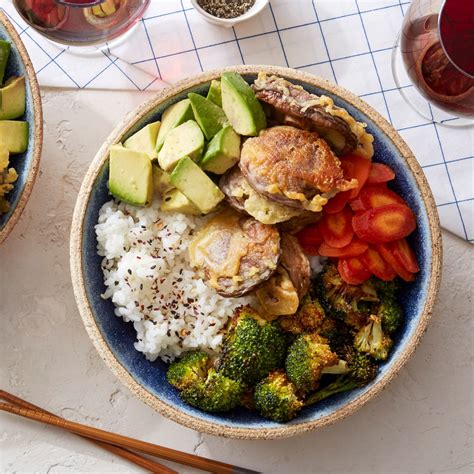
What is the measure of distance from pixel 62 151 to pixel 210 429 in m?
1.35

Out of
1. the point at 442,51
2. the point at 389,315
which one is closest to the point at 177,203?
the point at 389,315

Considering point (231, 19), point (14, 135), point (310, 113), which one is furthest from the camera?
point (231, 19)

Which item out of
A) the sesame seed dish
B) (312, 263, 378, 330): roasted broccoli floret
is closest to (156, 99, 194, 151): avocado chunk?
the sesame seed dish

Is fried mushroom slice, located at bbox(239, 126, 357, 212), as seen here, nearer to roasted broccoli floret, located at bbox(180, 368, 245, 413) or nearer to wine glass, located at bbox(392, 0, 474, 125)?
wine glass, located at bbox(392, 0, 474, 125)

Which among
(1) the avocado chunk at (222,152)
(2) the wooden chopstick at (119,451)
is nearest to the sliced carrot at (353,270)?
(1) the avocado chunk at (222,152)

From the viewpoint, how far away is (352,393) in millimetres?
2850

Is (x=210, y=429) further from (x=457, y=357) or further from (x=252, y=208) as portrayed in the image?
(x=457, y=357)

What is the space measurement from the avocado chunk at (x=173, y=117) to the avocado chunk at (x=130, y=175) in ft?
0.31

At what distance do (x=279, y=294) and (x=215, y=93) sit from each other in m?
0.78

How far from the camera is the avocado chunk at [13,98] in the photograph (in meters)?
2.89

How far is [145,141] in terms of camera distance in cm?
282

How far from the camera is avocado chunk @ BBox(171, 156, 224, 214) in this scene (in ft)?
8.71

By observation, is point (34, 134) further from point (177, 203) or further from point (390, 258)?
point (390, 258)

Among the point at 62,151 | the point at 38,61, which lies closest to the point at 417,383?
the point at 62,151
